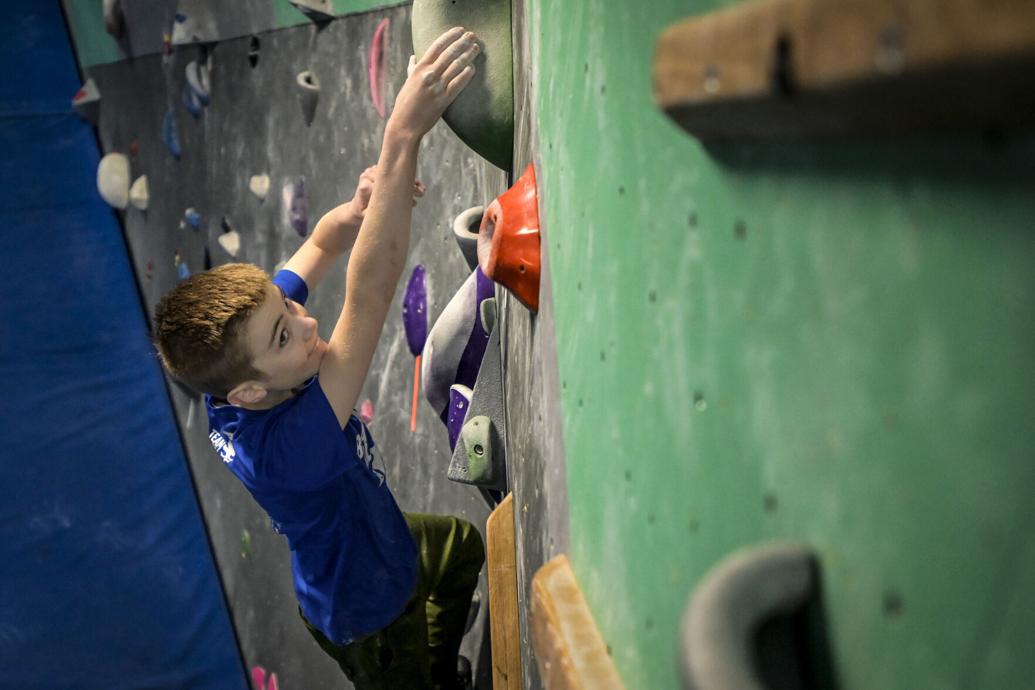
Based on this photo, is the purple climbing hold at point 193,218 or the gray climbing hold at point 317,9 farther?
the purple climbing hold at point 193,218

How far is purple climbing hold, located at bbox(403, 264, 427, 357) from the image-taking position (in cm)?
173

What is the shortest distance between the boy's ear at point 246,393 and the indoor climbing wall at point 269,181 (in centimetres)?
41

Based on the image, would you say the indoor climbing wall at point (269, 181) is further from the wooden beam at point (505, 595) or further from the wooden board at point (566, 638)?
the wooden board at point (566, 638)

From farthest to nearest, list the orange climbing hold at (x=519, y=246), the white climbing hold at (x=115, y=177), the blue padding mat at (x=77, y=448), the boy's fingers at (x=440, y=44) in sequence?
1. the white climbing hold at (x=115, y=177)
2. the blue padding mat at (x=77, y=448)
3. the boy's fingers at (x=440, y=44)
4. the orange climbing hold at (x=519, y=246)

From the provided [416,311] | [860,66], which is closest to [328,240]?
[416,311]

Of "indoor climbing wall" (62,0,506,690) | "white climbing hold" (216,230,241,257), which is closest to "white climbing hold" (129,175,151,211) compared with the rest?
"indoor climbing wall" (62,0,506,690)

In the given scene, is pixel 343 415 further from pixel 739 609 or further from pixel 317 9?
pixel 739 609

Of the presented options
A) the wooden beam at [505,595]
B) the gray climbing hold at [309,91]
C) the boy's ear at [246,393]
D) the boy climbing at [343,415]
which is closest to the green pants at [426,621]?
the boy climbing at [343,415]

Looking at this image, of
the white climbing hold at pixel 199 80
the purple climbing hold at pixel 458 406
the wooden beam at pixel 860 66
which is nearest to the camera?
the wooden beam at pixel 860 66

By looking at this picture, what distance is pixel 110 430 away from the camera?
3066mm

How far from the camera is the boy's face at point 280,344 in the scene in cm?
128

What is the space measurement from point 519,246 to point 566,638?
0.39 metres

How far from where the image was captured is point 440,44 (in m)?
1.10

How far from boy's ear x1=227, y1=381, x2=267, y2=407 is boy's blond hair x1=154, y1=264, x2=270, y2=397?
0.01m
